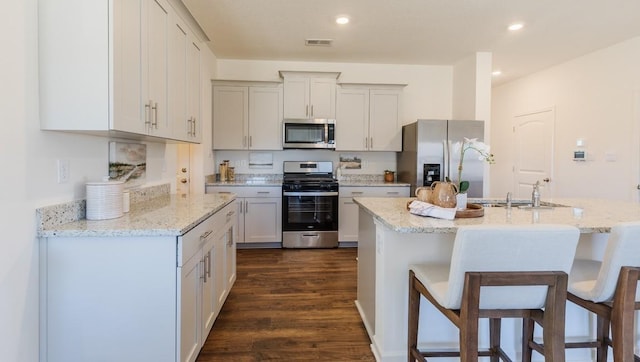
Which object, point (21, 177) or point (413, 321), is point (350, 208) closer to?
point (413, 321)

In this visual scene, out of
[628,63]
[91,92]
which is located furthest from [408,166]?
[91,92]

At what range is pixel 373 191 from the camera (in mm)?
4531

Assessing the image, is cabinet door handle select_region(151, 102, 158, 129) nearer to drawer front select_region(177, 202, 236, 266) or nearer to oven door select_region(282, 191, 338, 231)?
drawer front select_region(177, 202, 236, 266)

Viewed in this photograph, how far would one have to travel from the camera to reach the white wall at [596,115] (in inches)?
152

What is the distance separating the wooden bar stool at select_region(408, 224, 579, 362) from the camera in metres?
1.26

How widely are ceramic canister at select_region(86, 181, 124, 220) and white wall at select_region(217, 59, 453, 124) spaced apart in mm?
3345

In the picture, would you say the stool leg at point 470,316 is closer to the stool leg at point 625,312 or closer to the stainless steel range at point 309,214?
the stool leg at point 625,312

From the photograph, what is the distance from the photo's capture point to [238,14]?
3314 millimetres

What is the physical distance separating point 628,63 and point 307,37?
369 cm

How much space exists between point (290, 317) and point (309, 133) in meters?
2.63

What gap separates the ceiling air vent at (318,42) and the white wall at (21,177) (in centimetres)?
290

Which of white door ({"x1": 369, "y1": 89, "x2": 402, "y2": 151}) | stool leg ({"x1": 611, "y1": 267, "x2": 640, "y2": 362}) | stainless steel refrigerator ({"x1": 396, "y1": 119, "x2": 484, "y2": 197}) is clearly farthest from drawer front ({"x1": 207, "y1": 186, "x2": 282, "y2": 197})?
stool leg ({"x1": 611, "y1": 267, "x2": 640, "y2": 362})

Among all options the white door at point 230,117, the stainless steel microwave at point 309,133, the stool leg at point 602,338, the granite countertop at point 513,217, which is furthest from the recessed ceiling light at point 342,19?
the stool leg at point 602,338

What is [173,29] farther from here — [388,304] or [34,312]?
[388,304]
